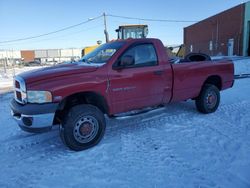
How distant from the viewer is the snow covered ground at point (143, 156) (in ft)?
9.70

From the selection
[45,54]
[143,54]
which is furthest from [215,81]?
[45,54]

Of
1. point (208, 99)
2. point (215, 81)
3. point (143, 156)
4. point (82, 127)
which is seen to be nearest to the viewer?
point (143, 156)

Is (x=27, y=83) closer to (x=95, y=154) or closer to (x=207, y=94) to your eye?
(x=95, y=154)

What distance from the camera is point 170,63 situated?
15.8 ft

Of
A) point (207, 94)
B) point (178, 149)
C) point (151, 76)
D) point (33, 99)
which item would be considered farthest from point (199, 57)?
point (33, 99)

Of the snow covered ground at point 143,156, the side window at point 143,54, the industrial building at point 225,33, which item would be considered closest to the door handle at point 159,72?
the side window at point 143,54

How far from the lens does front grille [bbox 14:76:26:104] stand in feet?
11.7

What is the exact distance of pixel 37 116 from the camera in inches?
134

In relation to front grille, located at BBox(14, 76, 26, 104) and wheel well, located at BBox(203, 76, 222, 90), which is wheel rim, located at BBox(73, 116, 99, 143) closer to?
front grille, located at BBox(14, 76, 26, 104)

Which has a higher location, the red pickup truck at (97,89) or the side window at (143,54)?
the side window at (143,54)

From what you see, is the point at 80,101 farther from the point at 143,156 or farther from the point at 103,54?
the point at 143,156

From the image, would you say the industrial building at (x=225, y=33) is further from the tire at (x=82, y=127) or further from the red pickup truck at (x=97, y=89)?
the tire at (x=82, y=127)

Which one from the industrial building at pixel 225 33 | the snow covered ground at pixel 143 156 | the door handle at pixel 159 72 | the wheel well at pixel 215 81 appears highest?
the industrial building at pixel 225 33

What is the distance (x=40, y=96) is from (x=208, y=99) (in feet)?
13.9
